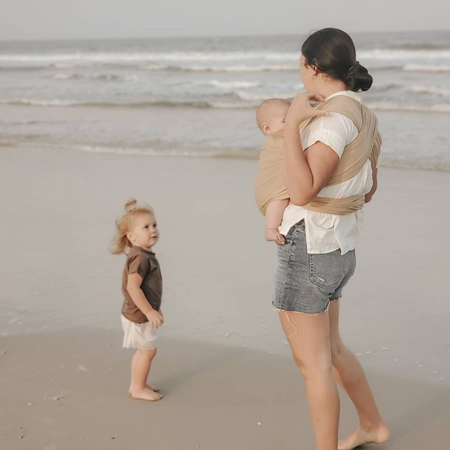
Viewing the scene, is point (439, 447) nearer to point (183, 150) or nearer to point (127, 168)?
point (127, 168)

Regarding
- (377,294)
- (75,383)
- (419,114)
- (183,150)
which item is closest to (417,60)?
(419,114)

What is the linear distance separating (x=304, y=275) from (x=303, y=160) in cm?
43

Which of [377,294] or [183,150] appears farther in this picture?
[183,150]

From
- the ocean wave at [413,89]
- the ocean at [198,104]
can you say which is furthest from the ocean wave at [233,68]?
Result: the ocean wave at [413,89]

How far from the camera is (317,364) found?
255cm

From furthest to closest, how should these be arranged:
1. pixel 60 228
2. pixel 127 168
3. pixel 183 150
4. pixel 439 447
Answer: pixel 183 150
pixel 127 168
pixel 60 228
pixel 439 447

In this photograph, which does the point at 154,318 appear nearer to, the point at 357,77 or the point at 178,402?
the point at 178,402

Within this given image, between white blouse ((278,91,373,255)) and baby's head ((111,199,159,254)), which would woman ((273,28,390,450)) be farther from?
baby's head ((111,199,159,254))

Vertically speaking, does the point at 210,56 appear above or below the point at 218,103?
above

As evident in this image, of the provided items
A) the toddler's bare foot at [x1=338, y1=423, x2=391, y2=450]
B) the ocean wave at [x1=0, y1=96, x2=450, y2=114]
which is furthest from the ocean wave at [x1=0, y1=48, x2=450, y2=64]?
the toddler's bare foot at [x1=338, y1=423, x2=391, y2=450]

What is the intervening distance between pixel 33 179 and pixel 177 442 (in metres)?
5.46

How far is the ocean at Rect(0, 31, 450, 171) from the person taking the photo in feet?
33.1

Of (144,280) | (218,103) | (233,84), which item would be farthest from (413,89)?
(144,280)

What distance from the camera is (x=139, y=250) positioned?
3.36 meters
